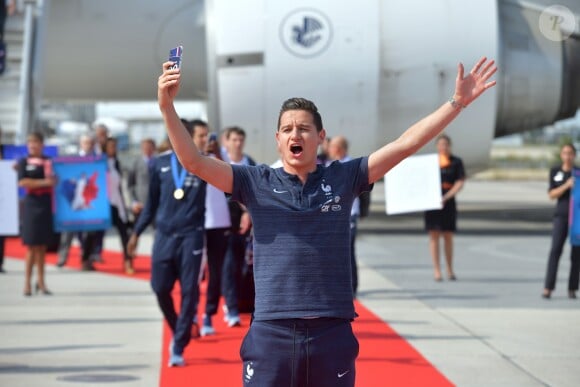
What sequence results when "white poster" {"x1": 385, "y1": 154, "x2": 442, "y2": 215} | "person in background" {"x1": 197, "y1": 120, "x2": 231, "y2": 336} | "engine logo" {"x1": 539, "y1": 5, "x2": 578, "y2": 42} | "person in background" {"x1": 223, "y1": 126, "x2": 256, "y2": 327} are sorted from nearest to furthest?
"person in background" {"x1": 197, "y1": 120, "x2": 231, "y2": 336} < "person in background" {"x1": 223, "y1": 126, "x2": 256, "y2": 327} < "white poster" {"x1": 385, "y1": 154, "x2": 442, "y2": 215} < "engine logo" {"x1": 539, "y1": 5, "x2": 578, "y2": 42}

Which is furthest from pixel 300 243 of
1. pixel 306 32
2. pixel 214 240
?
pixel 306 32

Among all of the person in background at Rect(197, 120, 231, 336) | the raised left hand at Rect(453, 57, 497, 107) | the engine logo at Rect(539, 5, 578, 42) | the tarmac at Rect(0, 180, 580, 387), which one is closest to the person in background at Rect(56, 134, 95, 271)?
the tarmac at Rect(0, 180, 580, 387)

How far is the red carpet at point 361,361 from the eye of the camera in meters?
7.30

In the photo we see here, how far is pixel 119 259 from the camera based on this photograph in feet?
49.6

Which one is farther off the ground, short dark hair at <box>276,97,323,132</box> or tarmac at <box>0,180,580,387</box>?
short dark hair at <box>276,97,323,132</box>

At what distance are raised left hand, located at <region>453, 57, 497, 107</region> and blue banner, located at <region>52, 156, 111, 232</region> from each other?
861 centimetres

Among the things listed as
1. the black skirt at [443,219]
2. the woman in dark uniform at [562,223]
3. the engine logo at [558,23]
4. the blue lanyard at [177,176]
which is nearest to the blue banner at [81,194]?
the black skirt at [443,219]

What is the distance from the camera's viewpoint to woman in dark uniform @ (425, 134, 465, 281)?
505 inches

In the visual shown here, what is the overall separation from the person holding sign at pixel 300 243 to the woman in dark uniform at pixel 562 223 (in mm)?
7169

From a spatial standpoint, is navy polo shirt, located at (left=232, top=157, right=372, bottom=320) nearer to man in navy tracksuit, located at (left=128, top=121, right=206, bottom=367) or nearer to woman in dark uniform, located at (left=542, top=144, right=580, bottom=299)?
man in navy tracksuit, located at (left=128, top=121, right=206, bottom=367)

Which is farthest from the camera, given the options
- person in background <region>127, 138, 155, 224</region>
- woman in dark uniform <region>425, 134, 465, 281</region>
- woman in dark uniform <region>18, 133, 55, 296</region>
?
person in background <region>127, 138, 155, 224</region>

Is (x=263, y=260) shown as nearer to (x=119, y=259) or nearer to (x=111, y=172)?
(x=111, y=172)

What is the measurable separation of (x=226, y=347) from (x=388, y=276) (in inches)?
197

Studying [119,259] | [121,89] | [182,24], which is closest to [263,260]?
[119,259]
